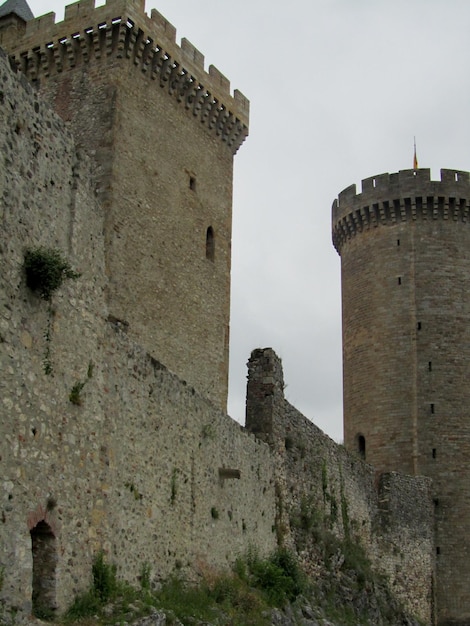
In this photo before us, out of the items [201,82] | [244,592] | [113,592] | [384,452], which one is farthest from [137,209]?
[384,452]

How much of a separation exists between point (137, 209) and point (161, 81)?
10.8ft

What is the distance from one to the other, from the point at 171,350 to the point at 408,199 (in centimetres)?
1322

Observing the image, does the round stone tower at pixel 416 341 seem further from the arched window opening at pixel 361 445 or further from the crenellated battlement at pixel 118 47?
the crenellated battlement at pixel 118 47

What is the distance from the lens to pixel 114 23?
69.3 ft

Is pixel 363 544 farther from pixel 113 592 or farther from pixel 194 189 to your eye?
pixel 113 592

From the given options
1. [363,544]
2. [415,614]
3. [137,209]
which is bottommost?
[415,614]

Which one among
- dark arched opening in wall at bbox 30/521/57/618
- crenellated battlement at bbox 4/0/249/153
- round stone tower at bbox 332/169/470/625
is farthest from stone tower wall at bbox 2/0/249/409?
dark arched opening in wall at bbox 30/521/57/618

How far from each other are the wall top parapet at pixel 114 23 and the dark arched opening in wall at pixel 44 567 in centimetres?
1355

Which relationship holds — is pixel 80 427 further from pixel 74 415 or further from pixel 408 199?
Result: pixel 408 199

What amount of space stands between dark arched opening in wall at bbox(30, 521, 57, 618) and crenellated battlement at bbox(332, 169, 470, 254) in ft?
76.3

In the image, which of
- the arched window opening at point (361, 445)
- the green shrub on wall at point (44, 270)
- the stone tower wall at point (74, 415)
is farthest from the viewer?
the arched window opening at point (361, 445)

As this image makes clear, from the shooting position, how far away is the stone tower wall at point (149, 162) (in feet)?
67.5

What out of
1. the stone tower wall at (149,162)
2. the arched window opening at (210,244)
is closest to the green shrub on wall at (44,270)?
the stone tower wall at (149,162)

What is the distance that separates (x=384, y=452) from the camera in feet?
99.1
